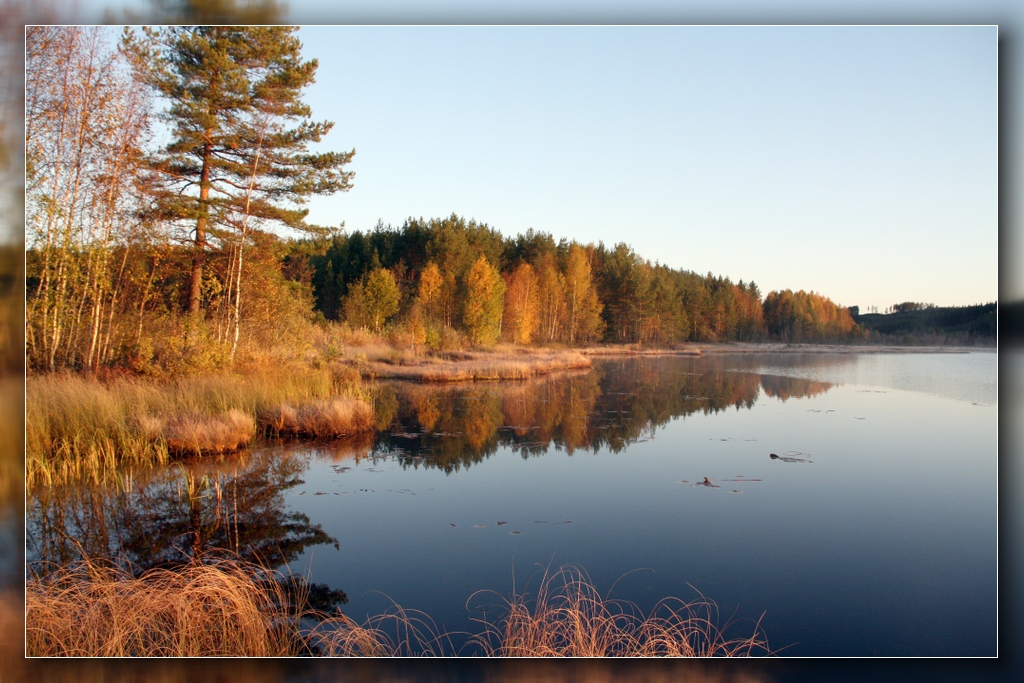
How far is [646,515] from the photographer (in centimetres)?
542

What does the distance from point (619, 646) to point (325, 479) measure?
137 inches

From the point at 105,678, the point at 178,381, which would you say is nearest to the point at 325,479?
the point at 178,381

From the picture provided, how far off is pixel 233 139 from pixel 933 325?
733 cm

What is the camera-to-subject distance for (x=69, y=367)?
5.79 meters

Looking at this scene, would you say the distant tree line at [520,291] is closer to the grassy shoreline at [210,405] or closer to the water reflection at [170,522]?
the grassy shoreline at [210,405]

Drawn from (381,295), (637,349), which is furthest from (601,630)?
(637,349)

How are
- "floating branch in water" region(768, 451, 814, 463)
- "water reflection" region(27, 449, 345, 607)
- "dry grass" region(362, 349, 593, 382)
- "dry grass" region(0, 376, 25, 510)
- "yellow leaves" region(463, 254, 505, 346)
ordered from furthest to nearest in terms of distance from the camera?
1. "dry grass" region(362, 349, 593, 382)
2. "yellow leaves" region(463, 254, 505, 346)
3. "floating branch in water" region(768, 451, 814, 463)
4. "water reflection" region(27, 449, 345, 607)
5. "dry grass" region(0, 376, 25, 510)

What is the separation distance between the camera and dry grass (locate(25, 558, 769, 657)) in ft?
11.2

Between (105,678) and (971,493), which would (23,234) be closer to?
(105,678)

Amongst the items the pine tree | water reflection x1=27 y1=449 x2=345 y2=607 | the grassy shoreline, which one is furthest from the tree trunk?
water reflection x1=27 y1=449 x2=345 y2=607

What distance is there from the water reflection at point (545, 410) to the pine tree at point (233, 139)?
3034 millimetres

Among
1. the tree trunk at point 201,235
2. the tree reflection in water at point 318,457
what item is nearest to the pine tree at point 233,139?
the tree trunk at point 201,235

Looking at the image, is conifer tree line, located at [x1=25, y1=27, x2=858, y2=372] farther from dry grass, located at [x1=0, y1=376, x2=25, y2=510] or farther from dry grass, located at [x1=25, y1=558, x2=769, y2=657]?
dry grass, located at [x1=25, y1=558, x2=769, y2=657]

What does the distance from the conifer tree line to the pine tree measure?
22 mm
